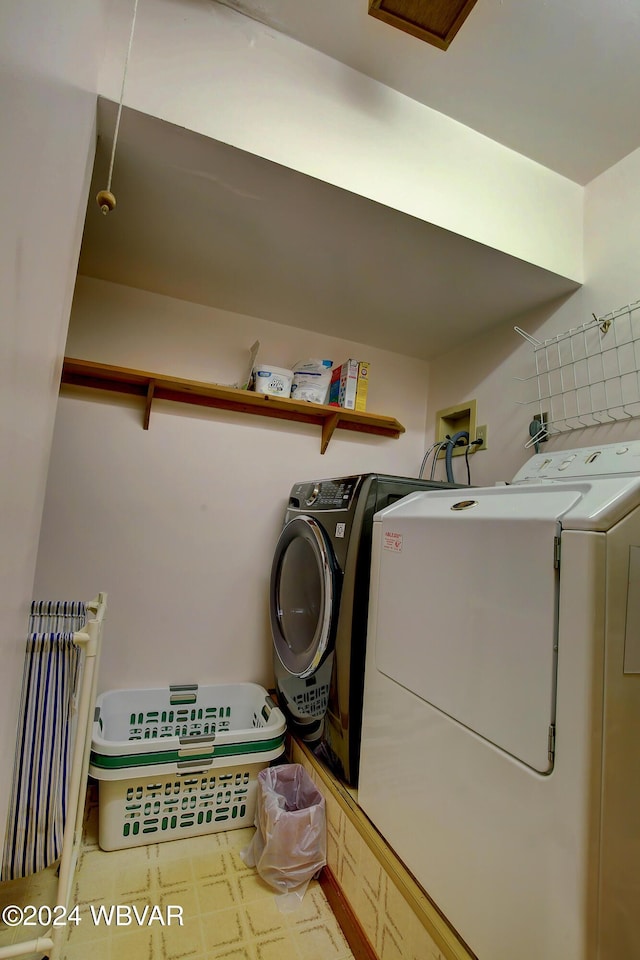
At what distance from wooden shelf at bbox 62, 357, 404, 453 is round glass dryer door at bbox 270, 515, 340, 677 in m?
0.60

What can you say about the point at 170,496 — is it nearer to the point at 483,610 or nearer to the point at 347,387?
the point at 347,387

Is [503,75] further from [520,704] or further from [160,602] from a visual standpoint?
[160,602]

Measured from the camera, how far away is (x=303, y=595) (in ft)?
6.12

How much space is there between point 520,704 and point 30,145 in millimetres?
1139

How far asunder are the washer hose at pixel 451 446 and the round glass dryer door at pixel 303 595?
913 millimetres

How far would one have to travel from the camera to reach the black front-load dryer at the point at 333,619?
1381mm

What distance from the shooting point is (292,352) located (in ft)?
7.68

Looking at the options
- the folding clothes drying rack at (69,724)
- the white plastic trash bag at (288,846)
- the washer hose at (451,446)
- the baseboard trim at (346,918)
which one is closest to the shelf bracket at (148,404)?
the folding clothes drying rack at (69,724)

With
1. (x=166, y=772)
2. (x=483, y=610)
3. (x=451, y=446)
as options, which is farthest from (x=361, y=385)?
(x=166, y=772)

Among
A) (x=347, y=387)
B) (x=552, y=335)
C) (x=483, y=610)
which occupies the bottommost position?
(x=483, y=610)

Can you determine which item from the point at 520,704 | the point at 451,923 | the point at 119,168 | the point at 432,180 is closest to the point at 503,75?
the point at 432,180

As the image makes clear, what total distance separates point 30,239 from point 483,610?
1005 millimetres

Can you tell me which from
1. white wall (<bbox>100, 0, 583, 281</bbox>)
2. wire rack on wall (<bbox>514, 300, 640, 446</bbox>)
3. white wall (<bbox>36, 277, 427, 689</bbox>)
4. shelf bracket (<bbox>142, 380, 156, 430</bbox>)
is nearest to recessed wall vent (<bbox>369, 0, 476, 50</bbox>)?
white wall (<bbox>100, 0, 583, 281</bbox>)

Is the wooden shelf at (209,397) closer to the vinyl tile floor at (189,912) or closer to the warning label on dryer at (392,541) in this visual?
the warning label on dryer at (392,541)
